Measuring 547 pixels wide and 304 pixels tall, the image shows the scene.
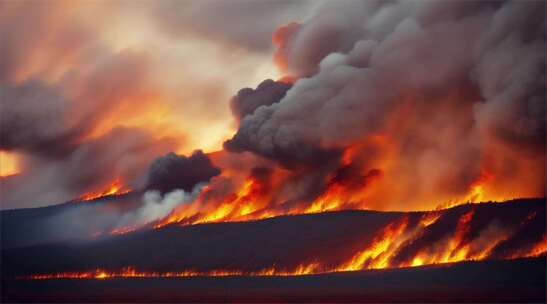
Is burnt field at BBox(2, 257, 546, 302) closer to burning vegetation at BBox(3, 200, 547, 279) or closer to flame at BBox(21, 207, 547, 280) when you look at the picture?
flame at BBox(21, 207, 547, 280)

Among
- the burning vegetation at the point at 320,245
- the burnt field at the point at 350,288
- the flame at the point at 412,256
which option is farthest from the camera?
the burning vegetation at the point at 320,245

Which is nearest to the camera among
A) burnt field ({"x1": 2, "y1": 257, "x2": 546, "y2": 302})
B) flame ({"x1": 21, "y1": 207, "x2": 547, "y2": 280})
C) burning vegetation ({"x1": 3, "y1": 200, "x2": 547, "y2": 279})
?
burnt field ({"x1": 2, "y1": 257, "x2": 546, "y2": 302})

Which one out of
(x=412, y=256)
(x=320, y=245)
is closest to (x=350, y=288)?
(x=412, y=256)

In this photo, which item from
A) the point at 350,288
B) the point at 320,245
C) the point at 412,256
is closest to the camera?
the point at 350,288

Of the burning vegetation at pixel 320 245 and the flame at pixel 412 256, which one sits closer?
the flame at pixel 412 256

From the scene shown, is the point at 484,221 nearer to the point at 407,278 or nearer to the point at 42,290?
the point at 407,278

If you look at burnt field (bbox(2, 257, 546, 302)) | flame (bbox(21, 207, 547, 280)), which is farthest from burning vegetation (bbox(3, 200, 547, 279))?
burnt field (bbox(2, 257, 546, 302))

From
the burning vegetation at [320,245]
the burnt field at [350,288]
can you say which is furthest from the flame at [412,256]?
the burnt field at [350,288]

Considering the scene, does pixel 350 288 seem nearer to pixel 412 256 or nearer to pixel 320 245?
pixel 412 256

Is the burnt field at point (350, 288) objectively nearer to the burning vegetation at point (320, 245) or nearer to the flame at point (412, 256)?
the flame at point (412, 256)

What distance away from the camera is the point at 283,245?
55.1 m

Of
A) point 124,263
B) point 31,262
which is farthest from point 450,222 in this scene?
point 31,262

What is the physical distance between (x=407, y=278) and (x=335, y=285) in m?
4.71

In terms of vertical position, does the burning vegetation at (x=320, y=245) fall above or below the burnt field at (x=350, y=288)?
above
